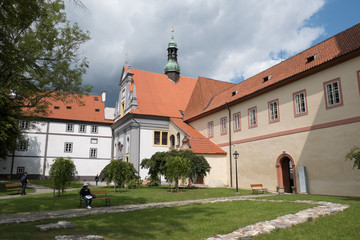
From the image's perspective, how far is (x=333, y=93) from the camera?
51.3ft

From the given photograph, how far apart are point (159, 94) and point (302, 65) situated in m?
20.6

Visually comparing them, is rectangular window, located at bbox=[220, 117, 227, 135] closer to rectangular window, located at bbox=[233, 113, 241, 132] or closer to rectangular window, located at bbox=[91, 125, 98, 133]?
rectangular window, located at bbox=[233, 113, 241, 132]

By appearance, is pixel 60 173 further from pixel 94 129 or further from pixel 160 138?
pixel 94 129

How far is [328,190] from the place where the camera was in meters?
15.1

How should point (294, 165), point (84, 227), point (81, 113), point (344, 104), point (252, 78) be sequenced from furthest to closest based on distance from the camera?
point (81, 113)
point (252, 78)
point (294, 165)
point (344, 104)
point (84, 227)

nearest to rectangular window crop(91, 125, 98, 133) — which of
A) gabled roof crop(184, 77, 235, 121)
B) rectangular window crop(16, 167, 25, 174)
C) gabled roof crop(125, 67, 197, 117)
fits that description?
rectangular window crop(16, 167, 25, 174)

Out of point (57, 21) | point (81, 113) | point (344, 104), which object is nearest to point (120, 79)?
point (81, 113)

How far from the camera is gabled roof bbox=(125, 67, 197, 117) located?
33772mm

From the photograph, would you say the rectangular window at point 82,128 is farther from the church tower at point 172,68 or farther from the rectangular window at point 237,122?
the rectangular window at point 237,122

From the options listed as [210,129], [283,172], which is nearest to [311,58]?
[283,172]

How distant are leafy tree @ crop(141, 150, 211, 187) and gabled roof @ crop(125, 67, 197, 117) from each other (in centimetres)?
1077

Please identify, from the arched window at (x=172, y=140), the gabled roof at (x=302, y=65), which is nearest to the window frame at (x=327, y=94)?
the gabled roof at (x=302, y=65)

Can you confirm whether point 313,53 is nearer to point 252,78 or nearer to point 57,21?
point 252,78

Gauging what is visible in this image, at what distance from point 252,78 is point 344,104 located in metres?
10.8
